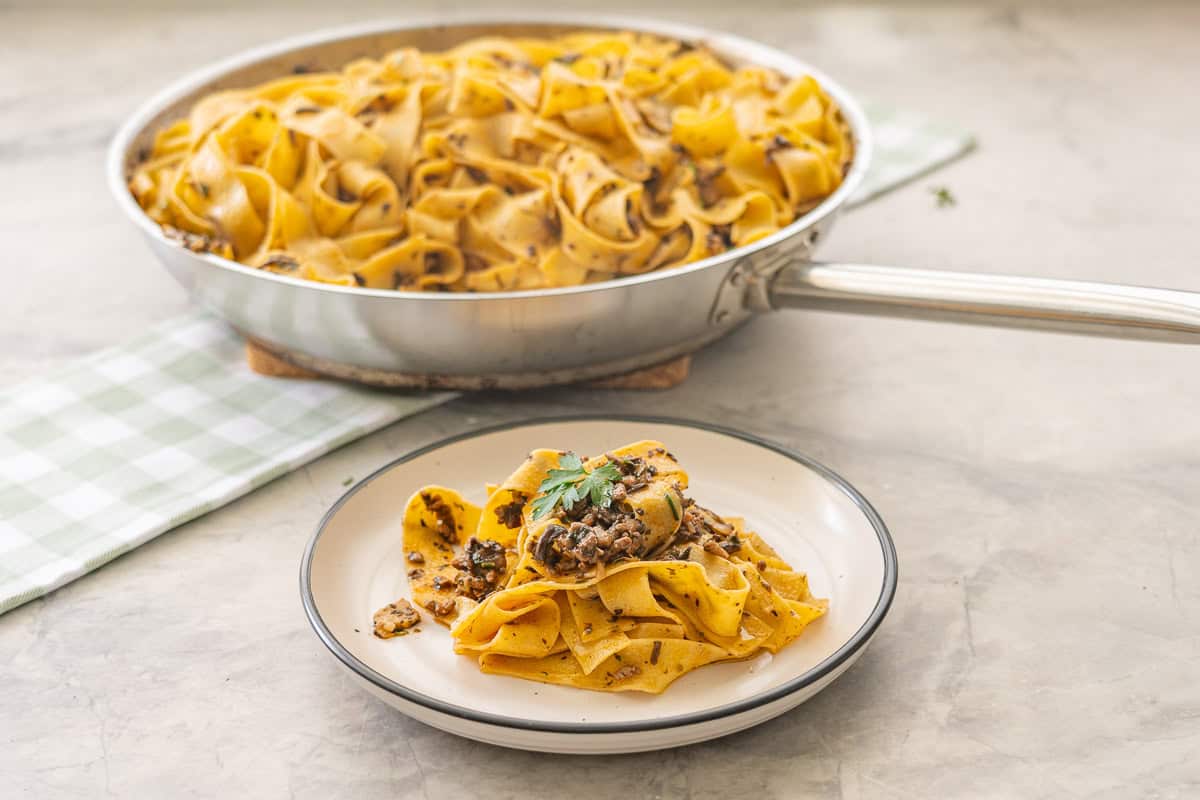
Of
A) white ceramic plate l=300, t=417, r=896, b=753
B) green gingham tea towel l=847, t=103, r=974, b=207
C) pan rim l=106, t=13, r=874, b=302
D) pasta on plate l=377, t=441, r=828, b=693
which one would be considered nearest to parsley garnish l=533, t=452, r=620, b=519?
pasta on plate l=377, t=441, r=828, b=693

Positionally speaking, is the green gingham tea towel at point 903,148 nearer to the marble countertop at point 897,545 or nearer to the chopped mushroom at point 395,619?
the marble countertop at point 897,545

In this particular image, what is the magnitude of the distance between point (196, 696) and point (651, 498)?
0.67 meters

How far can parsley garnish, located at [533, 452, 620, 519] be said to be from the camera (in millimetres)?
1688

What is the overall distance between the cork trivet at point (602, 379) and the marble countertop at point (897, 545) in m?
0.02

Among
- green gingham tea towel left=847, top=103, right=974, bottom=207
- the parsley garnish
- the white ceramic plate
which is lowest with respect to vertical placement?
green gingham tea towel left=847, top=103, right=974, bottom=207

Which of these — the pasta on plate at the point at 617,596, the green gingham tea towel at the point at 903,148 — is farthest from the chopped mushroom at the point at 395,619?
the green gingham tea towel at the point at 903,148

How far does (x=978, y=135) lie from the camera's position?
371cm

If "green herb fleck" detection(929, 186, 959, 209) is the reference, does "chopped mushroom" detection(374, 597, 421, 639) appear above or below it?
above

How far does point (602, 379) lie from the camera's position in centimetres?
246

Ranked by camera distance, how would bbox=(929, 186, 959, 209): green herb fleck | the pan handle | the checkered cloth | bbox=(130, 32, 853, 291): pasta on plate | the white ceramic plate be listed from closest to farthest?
the white ceramic plate, the pan handle, the checkered cloth, bbox=(130, 32, 853, 291): pasta on plate, bbox=(929, 186, 959, 209): green herb fleck

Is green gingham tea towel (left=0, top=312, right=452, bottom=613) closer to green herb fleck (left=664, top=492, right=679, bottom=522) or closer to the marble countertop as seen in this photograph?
the marble countertop

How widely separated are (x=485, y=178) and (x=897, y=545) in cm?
107

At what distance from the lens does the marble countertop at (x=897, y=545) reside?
1.65 m

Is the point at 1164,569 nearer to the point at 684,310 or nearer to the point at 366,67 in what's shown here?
the point at 684,310
